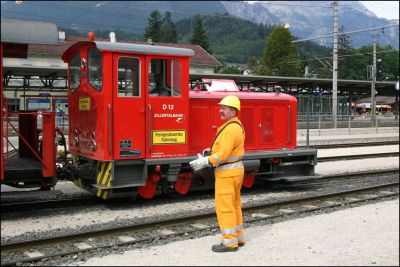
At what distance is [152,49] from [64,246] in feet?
12.7

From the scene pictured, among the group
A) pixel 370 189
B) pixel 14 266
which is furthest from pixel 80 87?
pixel 370 189

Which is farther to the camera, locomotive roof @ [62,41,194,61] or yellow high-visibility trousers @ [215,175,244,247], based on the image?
locomotive roof @ [62,41,194,61]

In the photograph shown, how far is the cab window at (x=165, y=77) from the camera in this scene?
8.56 metres

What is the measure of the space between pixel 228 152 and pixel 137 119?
299cm

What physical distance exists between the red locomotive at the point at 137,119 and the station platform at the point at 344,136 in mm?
13912

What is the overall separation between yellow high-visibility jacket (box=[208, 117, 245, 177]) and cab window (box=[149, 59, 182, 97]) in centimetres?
295

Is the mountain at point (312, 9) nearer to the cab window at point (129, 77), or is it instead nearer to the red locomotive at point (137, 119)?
the red locomotive at point (137, 119)

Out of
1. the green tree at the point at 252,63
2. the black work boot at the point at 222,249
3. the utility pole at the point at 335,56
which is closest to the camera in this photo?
the black work boot at the point at 222,249

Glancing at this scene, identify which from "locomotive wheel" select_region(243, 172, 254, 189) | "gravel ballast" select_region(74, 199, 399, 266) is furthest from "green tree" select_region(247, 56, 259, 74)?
"gravel ballast" select_region(74, 199, 399, 266)

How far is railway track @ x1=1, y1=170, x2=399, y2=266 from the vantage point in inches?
235

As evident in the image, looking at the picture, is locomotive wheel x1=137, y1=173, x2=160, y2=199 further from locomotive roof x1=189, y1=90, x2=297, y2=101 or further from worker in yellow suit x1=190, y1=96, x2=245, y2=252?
worker in yellow suit x1=190, y1=96, x2=245, y2=252

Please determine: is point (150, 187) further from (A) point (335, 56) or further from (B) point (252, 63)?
(B) point (252, 63)

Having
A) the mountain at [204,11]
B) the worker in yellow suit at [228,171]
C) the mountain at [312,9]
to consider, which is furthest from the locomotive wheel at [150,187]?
the mountain at [312,9]

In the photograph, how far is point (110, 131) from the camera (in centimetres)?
804
